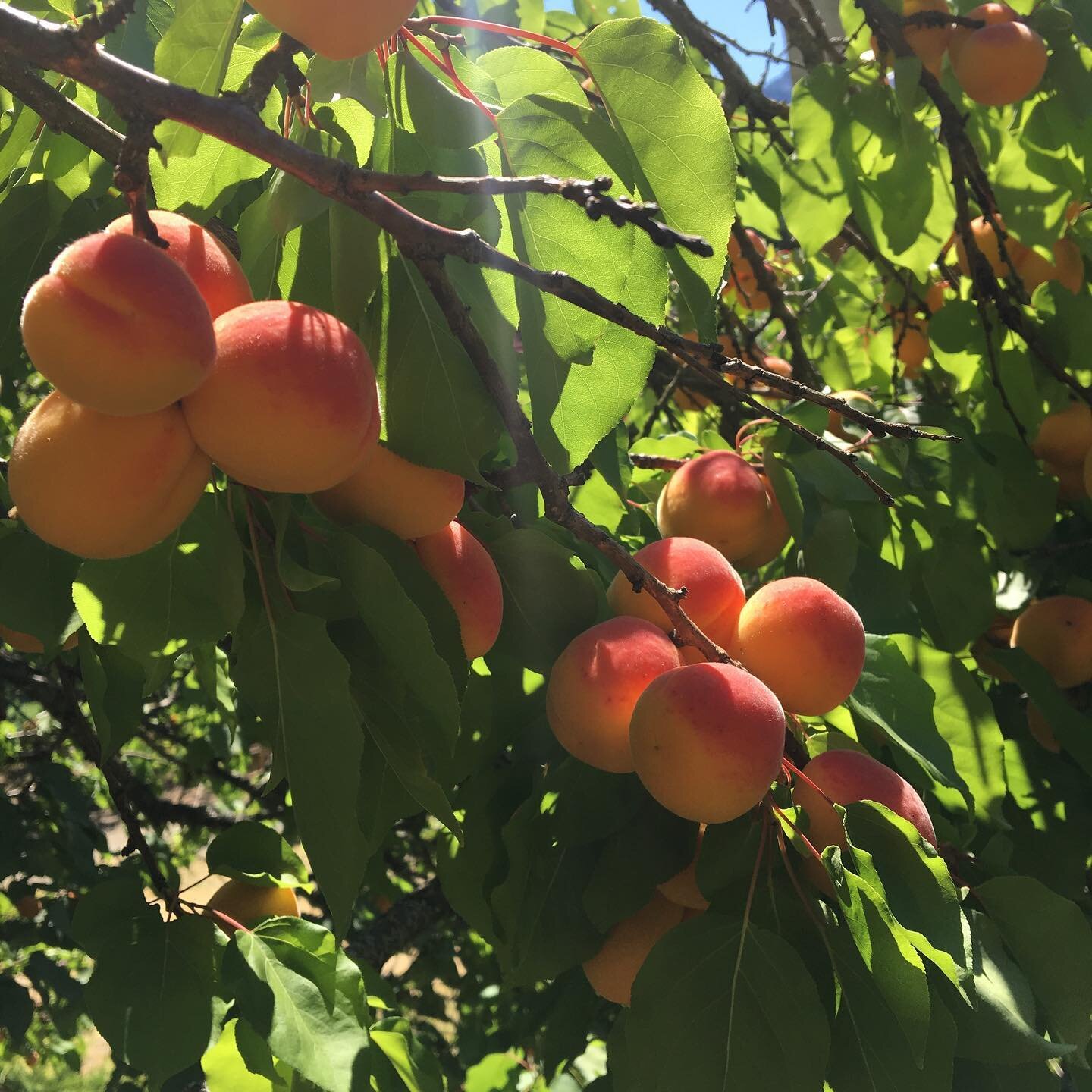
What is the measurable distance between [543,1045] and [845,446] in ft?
2.95

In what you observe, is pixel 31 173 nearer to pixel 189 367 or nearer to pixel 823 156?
pixel 189 367

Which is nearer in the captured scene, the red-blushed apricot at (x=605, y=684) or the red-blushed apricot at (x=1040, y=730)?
the red-blushed apricot at (x=605, y=684)

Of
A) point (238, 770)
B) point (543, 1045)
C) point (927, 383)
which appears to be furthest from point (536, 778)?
point (238, 770)

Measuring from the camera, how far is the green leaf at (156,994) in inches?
35.7

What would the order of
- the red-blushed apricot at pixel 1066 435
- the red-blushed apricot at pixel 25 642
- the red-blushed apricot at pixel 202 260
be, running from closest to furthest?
the red-blushed apricot at pixel 202 260 → the red-blushed apricot at pixel 25 642 → the red-blushed apricot at pixel 1066 435

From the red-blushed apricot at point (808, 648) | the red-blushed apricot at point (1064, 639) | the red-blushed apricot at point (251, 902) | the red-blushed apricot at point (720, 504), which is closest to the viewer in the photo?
the red-blushed apricot at point (808, 648)

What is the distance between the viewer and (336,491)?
729 mm

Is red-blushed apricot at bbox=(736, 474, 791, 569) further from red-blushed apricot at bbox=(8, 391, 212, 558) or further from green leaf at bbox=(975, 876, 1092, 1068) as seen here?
red-blushed apricot at bbox=(8, 391, 212, 558)

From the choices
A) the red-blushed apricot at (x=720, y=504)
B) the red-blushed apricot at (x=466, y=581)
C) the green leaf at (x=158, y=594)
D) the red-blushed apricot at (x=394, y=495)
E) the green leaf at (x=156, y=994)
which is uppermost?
the red-blushed apricot at (x=394, y=495)

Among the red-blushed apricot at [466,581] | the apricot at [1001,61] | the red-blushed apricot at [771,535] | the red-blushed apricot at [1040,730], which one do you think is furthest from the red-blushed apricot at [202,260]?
the red-blushed apricot at [1040,730]

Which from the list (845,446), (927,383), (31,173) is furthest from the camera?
(927,383)

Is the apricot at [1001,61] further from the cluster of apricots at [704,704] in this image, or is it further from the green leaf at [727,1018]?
the green leaf at [727,1018]

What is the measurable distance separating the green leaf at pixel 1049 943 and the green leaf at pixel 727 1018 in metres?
0.21

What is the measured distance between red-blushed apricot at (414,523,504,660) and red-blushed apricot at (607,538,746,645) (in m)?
0.17
